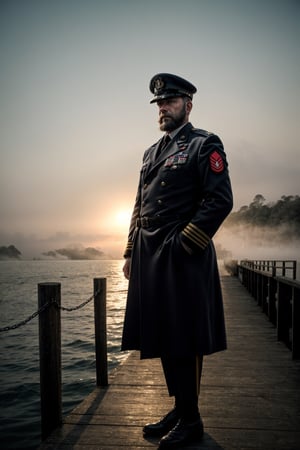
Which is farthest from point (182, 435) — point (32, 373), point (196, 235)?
point (32, 373)

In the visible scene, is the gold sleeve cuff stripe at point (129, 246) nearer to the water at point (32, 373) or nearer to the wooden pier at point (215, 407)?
the wooden pier at point (215, 407)

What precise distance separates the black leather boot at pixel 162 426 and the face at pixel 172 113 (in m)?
2.05

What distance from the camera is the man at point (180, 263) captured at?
2.23 m

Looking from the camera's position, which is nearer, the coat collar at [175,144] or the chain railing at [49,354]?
the coat collar at [175,144]

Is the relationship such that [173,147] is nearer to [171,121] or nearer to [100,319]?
[171,121]

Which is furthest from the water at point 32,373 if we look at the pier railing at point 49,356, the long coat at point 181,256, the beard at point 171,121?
the beard at point 171,121

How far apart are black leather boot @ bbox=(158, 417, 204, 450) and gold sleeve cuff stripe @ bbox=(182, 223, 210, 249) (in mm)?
1224

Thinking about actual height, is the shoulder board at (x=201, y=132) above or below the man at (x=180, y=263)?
above

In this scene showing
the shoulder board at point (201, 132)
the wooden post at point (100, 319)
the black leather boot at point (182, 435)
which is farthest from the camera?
the wooden post at point (100, 319)

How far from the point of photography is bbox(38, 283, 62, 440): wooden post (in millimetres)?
2701

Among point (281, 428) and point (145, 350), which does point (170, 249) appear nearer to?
point (145, 350)

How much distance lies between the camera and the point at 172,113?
251cm

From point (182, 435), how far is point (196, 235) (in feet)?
4.35

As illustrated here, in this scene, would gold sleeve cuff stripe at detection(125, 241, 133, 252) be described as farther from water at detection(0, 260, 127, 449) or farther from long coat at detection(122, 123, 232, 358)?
water at detection(0, 260, 127, 449)
